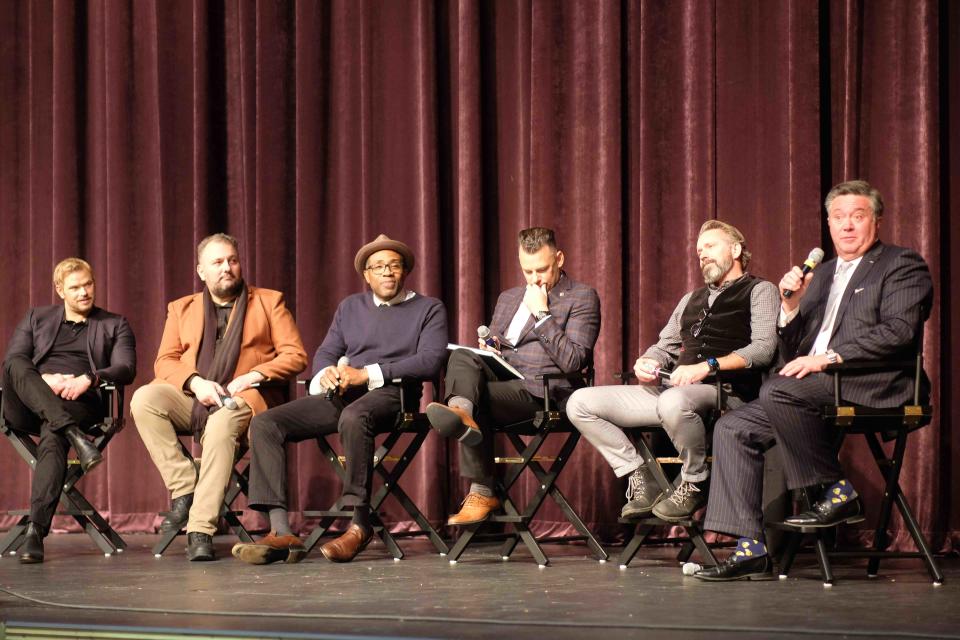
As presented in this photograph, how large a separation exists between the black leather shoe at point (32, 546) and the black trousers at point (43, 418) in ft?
0.09

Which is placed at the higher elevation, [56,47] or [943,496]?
[56,47]

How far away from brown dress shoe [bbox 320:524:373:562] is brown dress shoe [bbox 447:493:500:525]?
33 cm

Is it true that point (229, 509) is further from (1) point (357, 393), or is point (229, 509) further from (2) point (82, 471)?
(1) point (357, 393)

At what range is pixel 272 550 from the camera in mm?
4328

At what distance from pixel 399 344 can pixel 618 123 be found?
1.42 meters

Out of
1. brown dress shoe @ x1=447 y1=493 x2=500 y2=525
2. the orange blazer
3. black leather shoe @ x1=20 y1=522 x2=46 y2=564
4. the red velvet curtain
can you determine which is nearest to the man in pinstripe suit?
brown dress shoe @ x1=447 y1=493 x2=500 y2=525

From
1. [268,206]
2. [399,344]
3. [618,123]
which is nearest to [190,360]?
[399,344]

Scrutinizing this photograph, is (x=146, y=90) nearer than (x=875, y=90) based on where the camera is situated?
No

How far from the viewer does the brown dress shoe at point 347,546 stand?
434 cm

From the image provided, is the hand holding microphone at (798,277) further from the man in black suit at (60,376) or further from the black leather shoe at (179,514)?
the man in black suit at (60,376)

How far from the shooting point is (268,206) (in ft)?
20.1

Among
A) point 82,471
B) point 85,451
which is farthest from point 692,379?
point 82,471

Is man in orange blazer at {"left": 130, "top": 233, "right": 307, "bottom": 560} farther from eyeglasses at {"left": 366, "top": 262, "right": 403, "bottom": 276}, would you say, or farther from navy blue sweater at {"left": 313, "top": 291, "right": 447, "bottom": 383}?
eyeglasses at {"left": 366, "top": 262, "right": 403, "bottom": 276}

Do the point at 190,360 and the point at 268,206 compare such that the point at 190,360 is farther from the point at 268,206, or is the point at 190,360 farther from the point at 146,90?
the point at 146,90
